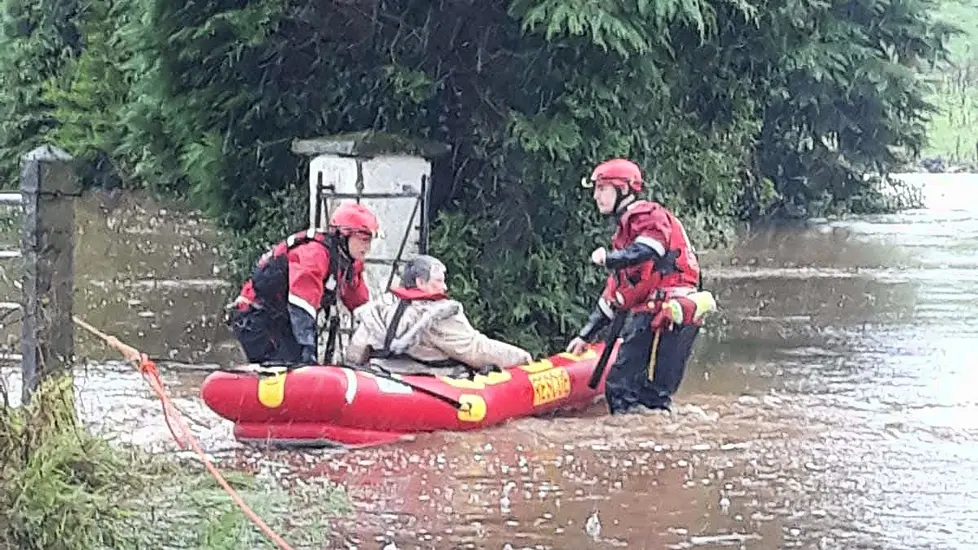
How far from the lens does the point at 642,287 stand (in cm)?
1097

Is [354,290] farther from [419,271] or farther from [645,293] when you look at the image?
[645,293]

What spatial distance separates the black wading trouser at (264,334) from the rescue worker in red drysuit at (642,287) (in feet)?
6.56

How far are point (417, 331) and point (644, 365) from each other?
1.65 meters

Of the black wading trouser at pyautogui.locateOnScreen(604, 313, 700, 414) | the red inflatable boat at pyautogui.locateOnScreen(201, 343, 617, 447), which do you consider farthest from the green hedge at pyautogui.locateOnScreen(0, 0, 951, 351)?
the red inflatable boat at pyautogui.locateOnScreen(201, 343, 617, 447)

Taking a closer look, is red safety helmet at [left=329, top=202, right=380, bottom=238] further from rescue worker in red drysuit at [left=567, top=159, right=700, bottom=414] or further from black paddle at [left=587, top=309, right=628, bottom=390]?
black paddle at [left=587, top=309, right=628, bottom=390]

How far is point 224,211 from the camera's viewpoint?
46.5 feet

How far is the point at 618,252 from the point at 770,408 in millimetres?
1851

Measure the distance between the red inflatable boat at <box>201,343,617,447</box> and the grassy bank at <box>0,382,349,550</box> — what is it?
178cm

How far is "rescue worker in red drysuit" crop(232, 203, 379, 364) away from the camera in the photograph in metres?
10.0

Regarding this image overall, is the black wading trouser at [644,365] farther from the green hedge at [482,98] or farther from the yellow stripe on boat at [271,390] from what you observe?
the yellow stripe on boat at [271,390]

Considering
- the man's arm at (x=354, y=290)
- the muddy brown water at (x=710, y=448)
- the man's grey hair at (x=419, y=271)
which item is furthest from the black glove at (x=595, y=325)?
the man's arm at (x=354, y=290)

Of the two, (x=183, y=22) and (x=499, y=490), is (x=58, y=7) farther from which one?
(x=499, y=490)

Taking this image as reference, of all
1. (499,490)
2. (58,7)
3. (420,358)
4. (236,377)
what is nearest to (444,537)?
(499,490)

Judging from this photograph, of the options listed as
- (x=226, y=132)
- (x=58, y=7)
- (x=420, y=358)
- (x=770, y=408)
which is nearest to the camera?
(x=420, y=358)
